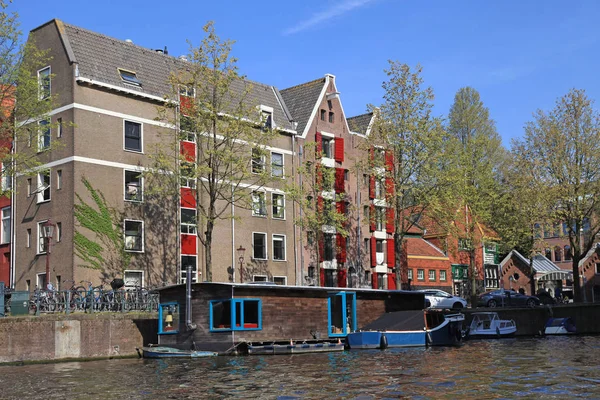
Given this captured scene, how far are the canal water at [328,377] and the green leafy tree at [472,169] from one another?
2225cm

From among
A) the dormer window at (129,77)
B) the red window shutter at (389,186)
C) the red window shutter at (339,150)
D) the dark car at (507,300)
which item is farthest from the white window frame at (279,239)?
the dark car at (507,300)

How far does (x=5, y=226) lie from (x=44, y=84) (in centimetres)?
1333

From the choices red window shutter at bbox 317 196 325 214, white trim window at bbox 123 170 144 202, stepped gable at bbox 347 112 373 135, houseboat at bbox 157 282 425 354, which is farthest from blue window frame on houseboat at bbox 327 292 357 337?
stepped gable at bbox 347 112 373 135

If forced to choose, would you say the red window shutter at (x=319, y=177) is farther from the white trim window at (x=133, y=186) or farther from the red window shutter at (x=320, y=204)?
the white trim window at (x=133, y=186)

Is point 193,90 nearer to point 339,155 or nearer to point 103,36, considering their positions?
point 103,36

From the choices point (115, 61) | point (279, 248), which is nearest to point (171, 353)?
point (115, 61)

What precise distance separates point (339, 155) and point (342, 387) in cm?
4341

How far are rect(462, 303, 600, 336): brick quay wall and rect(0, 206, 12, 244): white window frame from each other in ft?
111

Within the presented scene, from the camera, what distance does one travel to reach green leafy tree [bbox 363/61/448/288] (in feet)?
188

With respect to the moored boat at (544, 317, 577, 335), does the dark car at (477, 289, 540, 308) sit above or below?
above

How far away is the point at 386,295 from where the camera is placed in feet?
169

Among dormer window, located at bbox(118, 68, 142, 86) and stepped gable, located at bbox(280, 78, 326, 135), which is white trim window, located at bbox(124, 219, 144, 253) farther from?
stepped gable, located at bbox(280, 78, 326, 135)

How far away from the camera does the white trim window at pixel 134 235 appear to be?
52.0m

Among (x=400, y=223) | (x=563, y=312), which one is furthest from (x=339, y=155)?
(x=563, y=312)
